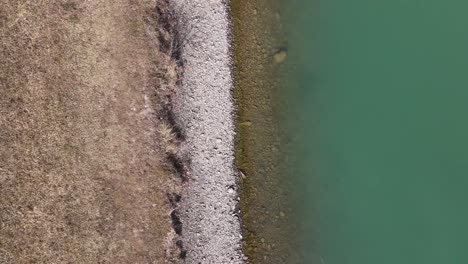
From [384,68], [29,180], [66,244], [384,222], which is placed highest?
[384,68]

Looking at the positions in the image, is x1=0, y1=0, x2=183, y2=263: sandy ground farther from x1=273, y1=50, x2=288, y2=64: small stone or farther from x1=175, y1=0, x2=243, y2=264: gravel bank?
x1=273, y1=50, x2=288, y2=64: small stone

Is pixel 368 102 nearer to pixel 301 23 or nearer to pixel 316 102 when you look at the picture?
pixel 316 102

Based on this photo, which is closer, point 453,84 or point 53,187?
point 53,187

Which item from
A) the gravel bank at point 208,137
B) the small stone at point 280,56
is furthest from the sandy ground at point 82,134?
the small stone at point 280,56

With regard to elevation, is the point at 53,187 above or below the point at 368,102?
below

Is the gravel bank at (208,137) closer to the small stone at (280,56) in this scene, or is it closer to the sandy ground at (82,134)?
the sandy ground at (82,134)

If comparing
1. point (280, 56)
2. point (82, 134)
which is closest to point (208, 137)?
point (280, 56)

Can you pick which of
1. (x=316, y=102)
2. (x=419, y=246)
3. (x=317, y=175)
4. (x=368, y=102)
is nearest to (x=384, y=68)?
(x=368, y=102)

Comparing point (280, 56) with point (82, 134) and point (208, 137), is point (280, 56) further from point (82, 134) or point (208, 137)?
point (82, 134)
